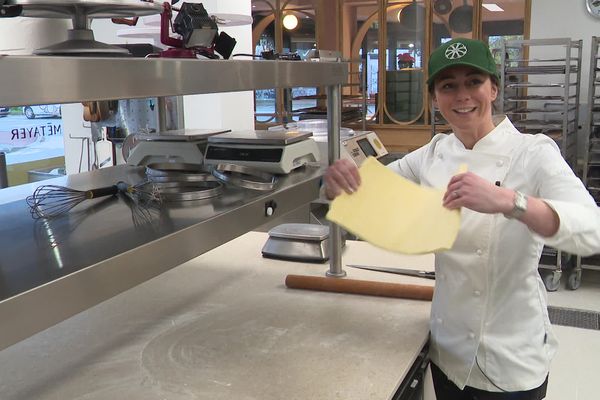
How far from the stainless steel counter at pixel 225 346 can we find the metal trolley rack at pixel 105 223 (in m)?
0.33

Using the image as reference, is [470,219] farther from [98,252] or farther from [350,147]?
[350,147]

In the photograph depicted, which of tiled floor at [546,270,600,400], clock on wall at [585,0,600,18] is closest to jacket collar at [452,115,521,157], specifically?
tiled floor at [546,270,600,400]

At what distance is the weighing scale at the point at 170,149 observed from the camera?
5.54ft

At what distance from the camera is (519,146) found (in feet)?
4.41

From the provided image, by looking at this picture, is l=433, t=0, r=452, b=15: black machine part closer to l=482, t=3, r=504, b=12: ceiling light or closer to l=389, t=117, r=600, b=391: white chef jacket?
l=482, t=3, r=504, b=12: ceiling light

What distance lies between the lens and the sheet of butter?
42.0 inches

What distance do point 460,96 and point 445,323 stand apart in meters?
0.52

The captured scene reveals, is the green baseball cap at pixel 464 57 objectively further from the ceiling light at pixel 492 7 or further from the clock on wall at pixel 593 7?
the ceiling light at pixel 492 7

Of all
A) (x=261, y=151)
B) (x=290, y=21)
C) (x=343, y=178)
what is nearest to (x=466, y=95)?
(x=343, y=178)

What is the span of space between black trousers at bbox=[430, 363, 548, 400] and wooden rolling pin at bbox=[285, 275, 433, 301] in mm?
235

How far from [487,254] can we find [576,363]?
6.88 feet

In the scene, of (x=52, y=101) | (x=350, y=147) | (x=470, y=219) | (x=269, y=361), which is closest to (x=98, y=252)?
(x=52, y=101)

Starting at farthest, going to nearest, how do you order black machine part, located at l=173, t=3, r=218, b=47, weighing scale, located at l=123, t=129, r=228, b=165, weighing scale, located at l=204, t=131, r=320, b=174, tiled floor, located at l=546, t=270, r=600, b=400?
tiled floor, located at l=546, t=270, r=600, b=400 → weighing scale, located at l=123, t=129, r=228, b=165 → weighing scale, located at l=204, t=131, r=320, b=174 → black machine part, located at l=173, t=3, r=218, b=47

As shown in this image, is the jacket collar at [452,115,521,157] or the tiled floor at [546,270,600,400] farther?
the tiled floor at [546,270,600,400]
